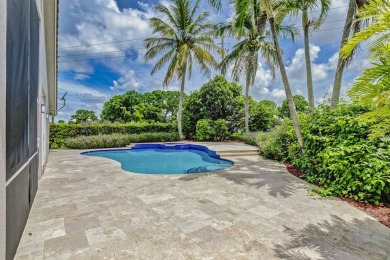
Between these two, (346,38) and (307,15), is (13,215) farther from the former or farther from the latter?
(307,15)

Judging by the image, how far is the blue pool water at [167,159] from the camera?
884cm

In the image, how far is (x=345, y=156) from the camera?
4637mm

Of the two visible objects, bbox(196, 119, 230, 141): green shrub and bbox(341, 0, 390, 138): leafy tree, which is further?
bbox(196, 119, 230, 141): green shrub

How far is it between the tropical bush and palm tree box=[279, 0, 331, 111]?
1.80 m

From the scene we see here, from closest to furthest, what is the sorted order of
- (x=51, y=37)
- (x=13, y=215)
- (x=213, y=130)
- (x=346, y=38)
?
(x=13, y=215) → (x=346, y=38) → (x=51, y=37) → (x=213, y=130)

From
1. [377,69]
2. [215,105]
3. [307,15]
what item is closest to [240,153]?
[307,15]

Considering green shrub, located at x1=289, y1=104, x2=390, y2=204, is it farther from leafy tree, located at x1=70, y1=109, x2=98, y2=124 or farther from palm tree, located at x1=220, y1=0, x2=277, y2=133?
leafy tree, located at x1=70, y1=109, x2=98, y2=124

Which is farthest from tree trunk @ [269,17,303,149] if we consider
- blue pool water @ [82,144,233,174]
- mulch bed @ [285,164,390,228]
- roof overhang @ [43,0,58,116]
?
roof overhang @ [43,0,58,116]

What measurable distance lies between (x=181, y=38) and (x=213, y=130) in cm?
778

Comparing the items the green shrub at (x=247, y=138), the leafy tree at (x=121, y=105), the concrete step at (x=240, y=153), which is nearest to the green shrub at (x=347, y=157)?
the concrete step at (x=240, y=153)

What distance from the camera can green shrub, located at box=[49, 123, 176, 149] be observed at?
45.2ft

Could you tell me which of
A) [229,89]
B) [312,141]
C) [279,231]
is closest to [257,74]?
[229,89]

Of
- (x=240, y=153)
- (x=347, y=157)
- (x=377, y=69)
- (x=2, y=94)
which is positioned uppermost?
(x=377, y=69)

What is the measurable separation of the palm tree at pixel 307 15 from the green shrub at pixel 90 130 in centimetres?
1359
